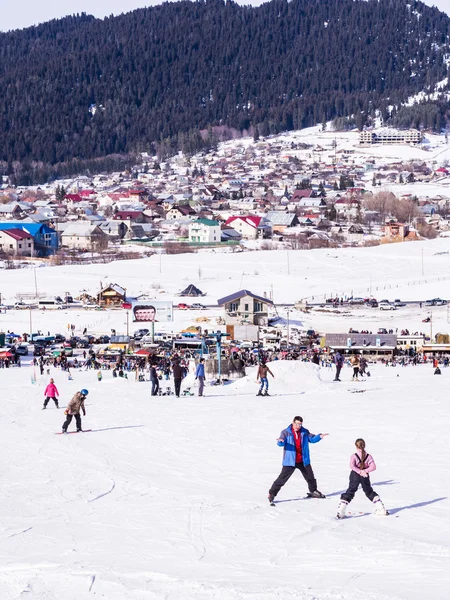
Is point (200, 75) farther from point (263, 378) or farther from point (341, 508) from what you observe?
point (341, 508)

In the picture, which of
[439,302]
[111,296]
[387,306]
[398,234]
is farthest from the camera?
[398,234]

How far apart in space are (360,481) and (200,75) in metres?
130

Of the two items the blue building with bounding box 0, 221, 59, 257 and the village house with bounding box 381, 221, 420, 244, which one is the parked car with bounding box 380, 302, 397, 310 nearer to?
the village house with bounding box 381, 221, 420, 244

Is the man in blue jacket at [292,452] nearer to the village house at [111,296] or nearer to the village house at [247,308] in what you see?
the village house at [247,308]

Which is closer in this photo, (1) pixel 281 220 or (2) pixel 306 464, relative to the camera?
(2) pixel 306 464

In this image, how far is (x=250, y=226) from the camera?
171ft

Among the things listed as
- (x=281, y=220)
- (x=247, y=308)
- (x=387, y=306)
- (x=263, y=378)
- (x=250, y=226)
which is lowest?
(x=387, y=306)

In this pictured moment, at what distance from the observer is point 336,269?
3562 cm

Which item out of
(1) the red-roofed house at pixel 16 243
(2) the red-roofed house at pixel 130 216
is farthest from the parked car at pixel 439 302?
(2) the red-roofed house at pixel 130 216

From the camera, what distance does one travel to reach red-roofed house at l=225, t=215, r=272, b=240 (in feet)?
169

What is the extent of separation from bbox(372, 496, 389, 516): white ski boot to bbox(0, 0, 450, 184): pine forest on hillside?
85.3 meters

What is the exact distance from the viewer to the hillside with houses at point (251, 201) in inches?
1906

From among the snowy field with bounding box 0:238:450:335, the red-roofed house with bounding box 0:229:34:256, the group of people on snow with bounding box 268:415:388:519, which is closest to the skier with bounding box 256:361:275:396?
the group of people on snow with bounding box 268:415:388:519

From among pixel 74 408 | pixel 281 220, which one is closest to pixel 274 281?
pixel 281 220
